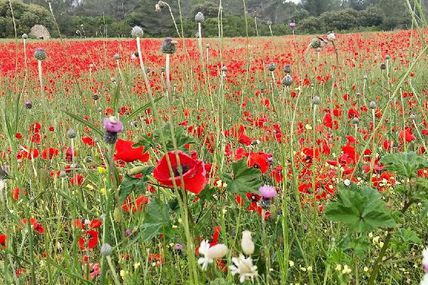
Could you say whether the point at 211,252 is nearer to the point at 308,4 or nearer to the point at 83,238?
the point at 83,238

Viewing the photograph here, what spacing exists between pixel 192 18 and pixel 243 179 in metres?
7.36

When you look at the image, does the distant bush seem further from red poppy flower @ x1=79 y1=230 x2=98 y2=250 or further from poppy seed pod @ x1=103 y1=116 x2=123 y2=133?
poppy seed pod @ x1=103 y1=116 x2=123 y2=133

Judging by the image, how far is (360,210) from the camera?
897mm

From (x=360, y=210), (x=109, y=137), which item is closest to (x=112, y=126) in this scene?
(x=109, y=137)

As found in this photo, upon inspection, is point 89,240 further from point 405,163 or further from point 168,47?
point 405,163

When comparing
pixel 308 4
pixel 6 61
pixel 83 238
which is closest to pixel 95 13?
pixel 308 4

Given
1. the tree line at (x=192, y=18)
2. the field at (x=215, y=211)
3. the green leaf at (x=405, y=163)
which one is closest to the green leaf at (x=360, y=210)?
the field at (x=215, y=211)

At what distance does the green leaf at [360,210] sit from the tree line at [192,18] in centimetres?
88

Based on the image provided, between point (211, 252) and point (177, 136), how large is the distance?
45 cm

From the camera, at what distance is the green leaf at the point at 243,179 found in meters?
1.02

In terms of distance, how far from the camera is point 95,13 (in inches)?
1654

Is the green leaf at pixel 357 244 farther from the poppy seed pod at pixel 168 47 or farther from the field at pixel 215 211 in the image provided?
the poppy seed pod at pixel 168 47

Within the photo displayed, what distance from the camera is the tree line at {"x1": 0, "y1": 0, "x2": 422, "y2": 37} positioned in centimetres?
809

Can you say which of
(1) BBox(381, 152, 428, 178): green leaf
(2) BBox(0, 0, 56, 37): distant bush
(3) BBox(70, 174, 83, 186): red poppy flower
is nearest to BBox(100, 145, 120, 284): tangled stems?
(3) BBox(70, 174, 83, 186): red poppy flower
